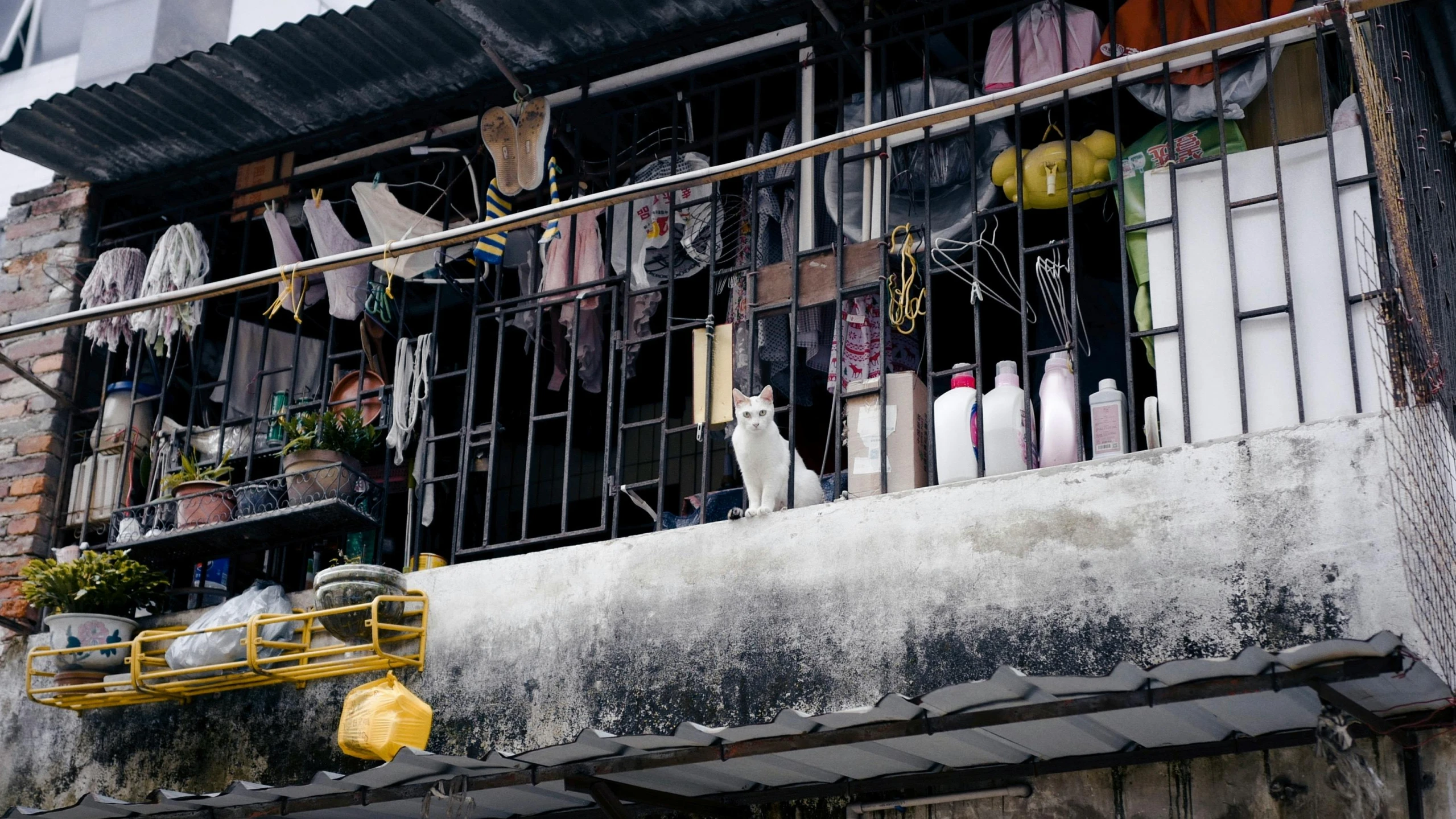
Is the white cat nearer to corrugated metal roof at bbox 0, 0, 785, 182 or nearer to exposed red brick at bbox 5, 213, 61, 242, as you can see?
corrugated metal roof at bbox 0, 0, 785, 182

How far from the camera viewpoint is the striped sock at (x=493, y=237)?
23.6 feet

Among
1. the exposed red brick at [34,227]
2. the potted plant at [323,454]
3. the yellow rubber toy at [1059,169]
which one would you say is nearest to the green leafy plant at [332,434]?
the potted plant at [323,454]

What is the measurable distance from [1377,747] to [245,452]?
5410 mm

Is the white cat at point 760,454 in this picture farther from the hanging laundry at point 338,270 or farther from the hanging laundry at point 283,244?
the hanging laundry at point 283,244

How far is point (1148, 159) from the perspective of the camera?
6012 mm

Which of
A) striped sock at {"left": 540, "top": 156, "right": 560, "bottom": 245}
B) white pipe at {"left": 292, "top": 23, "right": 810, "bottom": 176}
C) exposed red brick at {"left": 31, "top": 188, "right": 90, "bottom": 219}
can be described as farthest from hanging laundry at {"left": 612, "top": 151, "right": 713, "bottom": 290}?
exposed red brick at {"left": 31, "top": 188, "right": 90, "bottom": 219}

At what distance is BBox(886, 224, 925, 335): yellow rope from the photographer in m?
6.03

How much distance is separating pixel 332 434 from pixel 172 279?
1545 mm

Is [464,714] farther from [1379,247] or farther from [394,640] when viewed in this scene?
[1379,247]

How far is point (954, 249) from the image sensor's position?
21.1 ft

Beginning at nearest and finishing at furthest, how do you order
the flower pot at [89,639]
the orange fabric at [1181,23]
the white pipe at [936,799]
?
the white pipe at [936,799] → the orange fabric at [1181,23] → the flower pot at [89,639]

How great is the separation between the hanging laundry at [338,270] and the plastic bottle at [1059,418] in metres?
3.70

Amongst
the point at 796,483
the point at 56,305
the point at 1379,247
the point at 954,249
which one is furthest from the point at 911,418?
the point at 56,305

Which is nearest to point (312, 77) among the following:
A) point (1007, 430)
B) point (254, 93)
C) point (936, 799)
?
point (254, 93)
